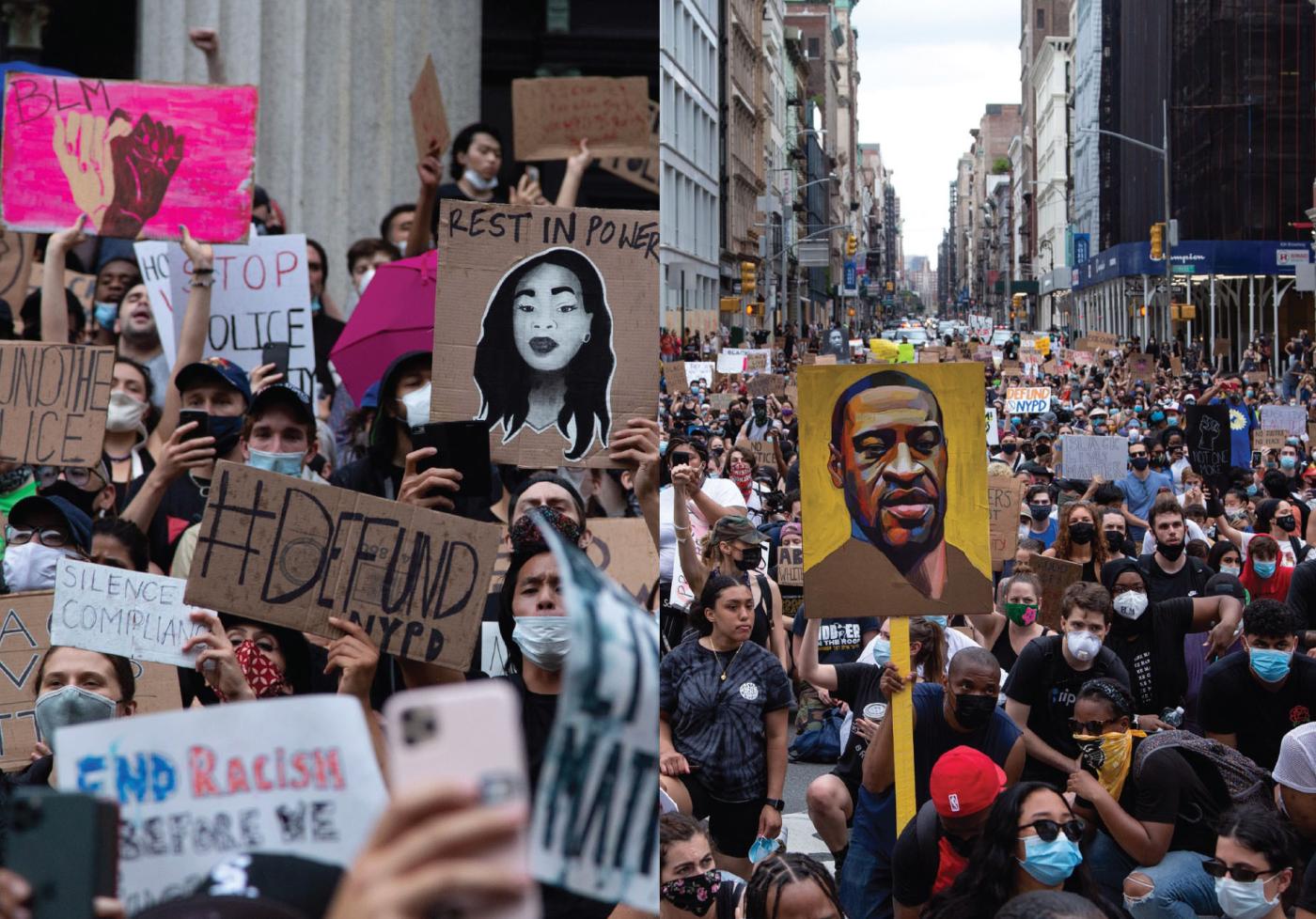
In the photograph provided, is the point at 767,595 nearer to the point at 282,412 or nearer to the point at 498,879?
the point at 282,412

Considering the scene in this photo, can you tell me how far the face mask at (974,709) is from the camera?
575 cm

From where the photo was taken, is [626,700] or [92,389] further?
[92,389]

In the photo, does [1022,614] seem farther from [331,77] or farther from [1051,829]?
[331,77]

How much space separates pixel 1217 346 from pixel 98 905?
128ft

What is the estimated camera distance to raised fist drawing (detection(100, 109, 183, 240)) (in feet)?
23.2

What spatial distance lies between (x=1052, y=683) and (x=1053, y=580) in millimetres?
2134

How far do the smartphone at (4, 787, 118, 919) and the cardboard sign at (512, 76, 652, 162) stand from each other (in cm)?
452

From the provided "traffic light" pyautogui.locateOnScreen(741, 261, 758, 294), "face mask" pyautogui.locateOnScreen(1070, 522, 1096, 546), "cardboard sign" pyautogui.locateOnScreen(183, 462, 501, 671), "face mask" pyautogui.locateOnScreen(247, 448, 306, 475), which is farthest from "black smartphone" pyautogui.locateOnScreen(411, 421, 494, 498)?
"traffic light" pyautogui.locateOnScreen(741, 261, 758, 294)

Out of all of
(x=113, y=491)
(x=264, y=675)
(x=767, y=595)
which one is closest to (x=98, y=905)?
(x=264, y=675)

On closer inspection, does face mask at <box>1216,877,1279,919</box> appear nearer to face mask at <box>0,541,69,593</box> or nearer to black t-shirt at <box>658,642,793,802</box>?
black t-shirt at <box>658,642,793,802</box>

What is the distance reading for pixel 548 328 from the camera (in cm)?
470

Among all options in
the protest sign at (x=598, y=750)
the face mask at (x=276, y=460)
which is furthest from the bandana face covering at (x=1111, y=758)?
the protest sign at (x=598, y=750)

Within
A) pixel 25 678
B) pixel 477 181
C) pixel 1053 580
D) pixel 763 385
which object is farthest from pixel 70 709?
pixel 763 385

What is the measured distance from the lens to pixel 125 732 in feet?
6.14
